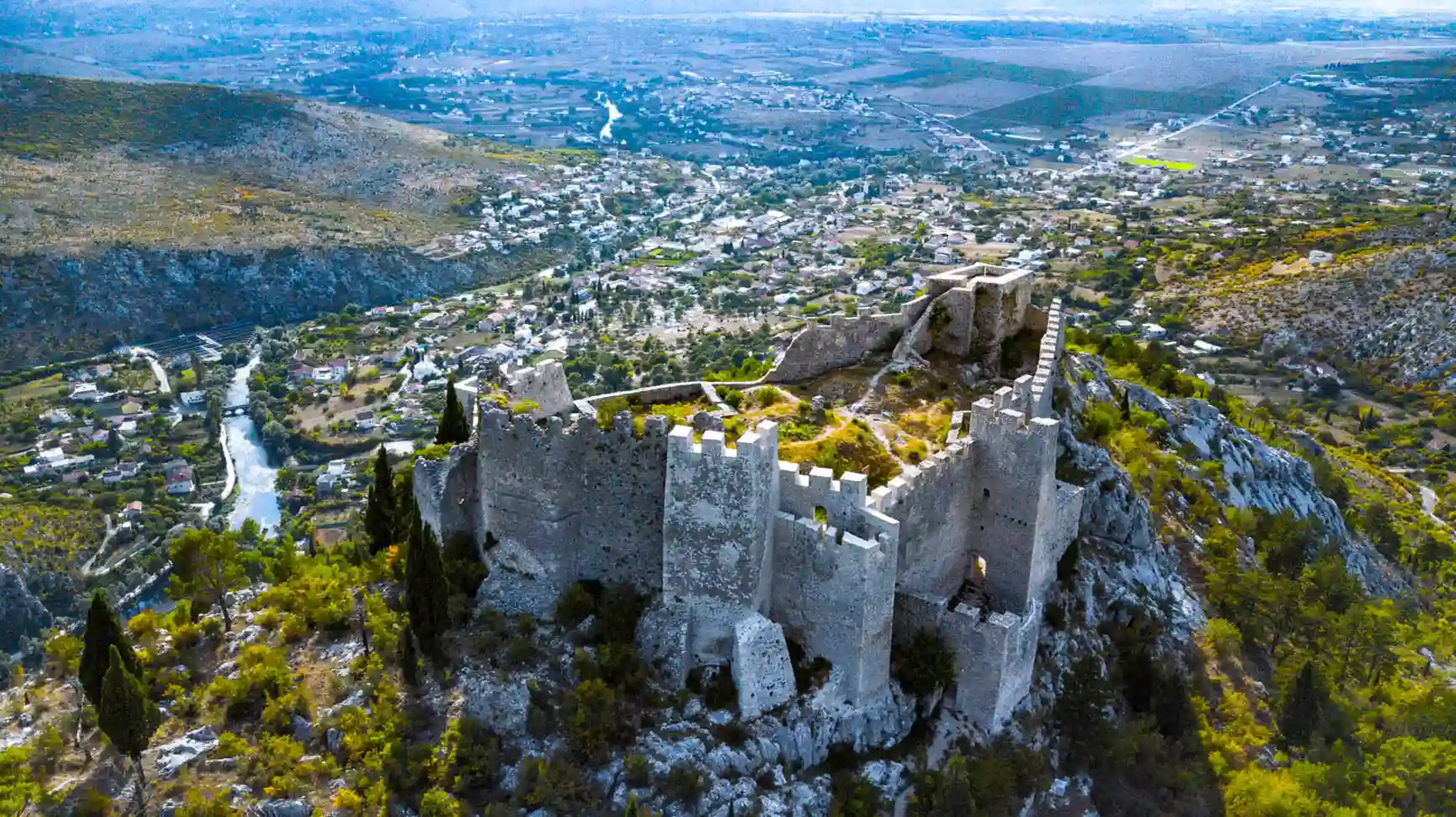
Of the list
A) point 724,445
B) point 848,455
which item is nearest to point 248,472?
point 848,455

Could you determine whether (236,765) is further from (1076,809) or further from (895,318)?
(895,318)

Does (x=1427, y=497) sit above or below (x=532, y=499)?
below

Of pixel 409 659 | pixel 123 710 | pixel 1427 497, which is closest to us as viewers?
pixel 123 710

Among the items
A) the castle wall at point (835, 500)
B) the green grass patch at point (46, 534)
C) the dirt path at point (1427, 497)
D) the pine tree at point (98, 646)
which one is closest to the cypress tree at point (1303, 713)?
the castle wall at point (835, 500)

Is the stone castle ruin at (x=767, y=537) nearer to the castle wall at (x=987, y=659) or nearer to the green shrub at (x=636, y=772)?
the castle wall at (x=987, y=659)

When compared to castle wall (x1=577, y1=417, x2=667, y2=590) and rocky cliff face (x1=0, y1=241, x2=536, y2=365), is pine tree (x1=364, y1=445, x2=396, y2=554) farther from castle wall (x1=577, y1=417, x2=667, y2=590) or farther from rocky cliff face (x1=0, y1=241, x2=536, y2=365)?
rocky cliff face (x1=0, y1=241, x2=536, y2=365)

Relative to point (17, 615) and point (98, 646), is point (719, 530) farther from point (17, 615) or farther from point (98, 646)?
point (17, 615)

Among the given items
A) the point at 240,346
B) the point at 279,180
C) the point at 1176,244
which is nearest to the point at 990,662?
the point at 240,346

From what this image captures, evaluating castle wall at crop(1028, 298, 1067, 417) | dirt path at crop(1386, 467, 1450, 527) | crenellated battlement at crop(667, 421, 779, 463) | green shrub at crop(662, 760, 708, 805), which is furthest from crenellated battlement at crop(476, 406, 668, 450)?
dirt path at crop(1386, 467, 1450, 527)
